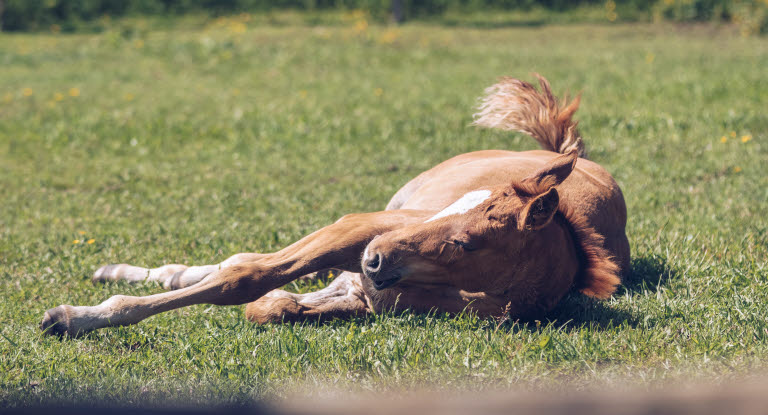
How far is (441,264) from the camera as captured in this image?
3453 millimetres

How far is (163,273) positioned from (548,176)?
8.14ft

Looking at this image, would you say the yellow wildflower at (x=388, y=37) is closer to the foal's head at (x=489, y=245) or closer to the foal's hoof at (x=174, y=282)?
the foal's hoof at (x=174, y=282)

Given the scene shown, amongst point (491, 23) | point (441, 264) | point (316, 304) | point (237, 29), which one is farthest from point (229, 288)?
point (491, 23)

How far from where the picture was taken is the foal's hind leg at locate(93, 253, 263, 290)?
14.4 ft

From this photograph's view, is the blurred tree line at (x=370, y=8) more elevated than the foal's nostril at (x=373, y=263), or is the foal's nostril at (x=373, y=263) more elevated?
the blurred tree line at (x=370, y=8)

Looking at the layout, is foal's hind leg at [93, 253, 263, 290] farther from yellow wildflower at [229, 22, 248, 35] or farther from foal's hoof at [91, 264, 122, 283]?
yellow wildflower at [229, 22, 248, 35]

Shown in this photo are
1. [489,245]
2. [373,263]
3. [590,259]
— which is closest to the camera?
[373,263]

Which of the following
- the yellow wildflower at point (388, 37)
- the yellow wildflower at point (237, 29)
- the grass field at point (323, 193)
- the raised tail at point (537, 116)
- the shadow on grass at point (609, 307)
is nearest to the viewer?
the grass field at point (323, 193)

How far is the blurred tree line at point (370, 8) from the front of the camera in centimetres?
1978

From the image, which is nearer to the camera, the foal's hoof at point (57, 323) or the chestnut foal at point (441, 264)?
the chestnut foal at point (441, 264)

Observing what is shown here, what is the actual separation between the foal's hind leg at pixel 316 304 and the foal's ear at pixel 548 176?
1.02 meters

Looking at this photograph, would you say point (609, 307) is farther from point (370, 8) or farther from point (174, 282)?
point (370, 8)

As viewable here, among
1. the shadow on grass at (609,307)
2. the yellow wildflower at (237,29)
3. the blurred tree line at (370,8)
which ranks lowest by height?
the shadow on grass at (609,307)

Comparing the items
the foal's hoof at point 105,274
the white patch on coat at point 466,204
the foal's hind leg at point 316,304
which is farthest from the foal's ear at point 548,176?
the foal's hoof at point 105,274
